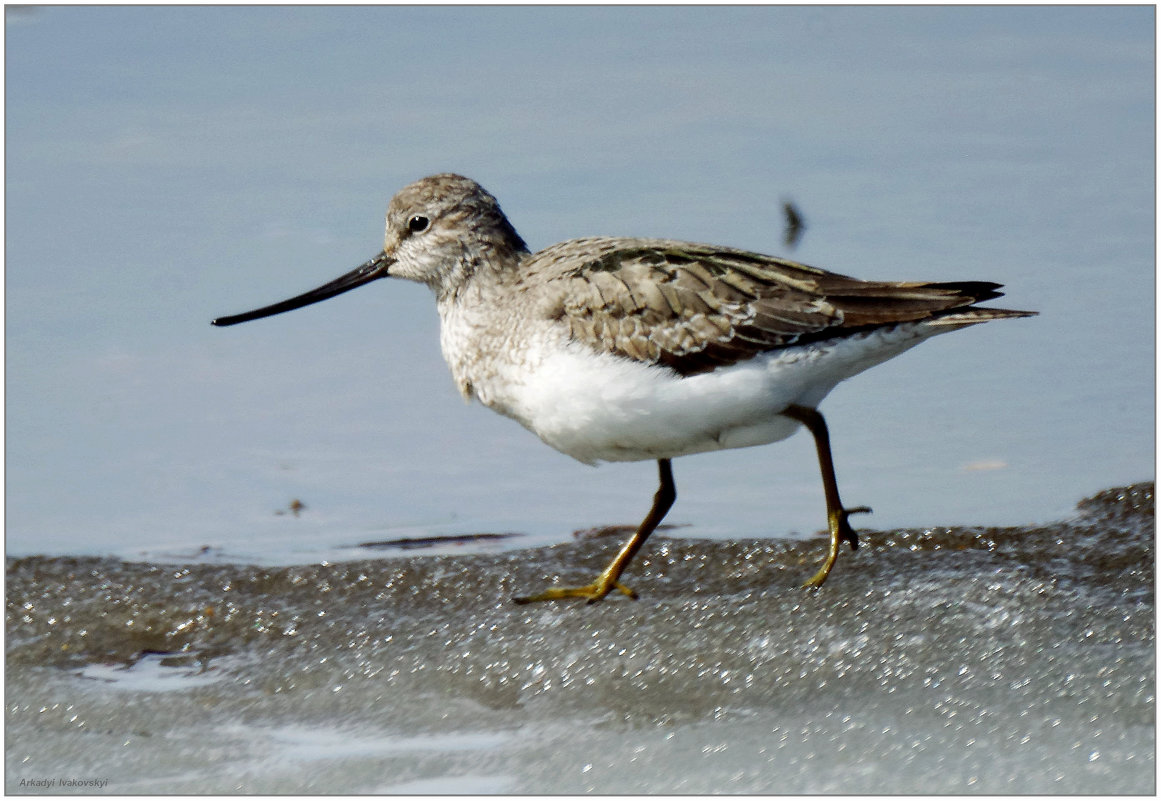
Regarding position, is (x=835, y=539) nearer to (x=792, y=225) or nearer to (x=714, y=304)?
(x=714, y=304)

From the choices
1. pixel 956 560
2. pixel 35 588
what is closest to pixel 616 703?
pixel 956 560

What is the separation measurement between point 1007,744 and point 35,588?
3.61 meters

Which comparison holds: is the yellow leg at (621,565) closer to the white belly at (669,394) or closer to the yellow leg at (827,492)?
the white belly at (669,394)

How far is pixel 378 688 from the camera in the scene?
192 inches

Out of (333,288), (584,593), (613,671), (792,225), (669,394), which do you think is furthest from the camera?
(792,225)

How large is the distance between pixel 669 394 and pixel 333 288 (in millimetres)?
1775

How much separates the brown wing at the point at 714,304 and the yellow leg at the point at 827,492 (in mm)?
287

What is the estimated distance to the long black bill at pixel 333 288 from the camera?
6.25 metres

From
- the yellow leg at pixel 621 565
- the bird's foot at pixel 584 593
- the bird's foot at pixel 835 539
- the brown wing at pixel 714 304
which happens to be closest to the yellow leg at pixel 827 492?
the bird's foot at pixel 835 539

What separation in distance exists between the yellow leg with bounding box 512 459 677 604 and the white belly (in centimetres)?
41

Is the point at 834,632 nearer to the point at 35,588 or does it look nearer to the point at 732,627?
the point at 732,627

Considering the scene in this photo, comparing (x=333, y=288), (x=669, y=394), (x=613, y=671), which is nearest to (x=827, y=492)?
(x=669, y=394)

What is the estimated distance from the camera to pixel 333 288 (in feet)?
20.8

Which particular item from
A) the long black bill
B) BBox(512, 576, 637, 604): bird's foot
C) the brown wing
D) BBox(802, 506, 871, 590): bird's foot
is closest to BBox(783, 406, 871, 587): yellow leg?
BBox(802, 506, 871, 590): bird's foot
